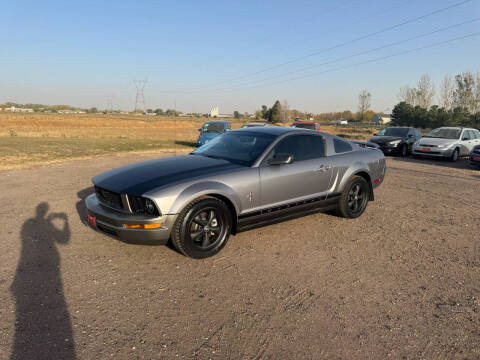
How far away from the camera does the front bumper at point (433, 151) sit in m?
13.5

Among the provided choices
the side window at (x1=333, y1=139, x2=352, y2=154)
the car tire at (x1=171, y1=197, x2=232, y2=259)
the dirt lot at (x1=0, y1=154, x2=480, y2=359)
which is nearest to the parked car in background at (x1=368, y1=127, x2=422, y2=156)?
the dirt lot at (x1=0, y1=154, x2=480, y2=359)

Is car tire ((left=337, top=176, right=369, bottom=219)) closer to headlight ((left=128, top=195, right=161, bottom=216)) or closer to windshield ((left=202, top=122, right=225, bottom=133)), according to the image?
headlight ((left=128, top=195, right=161, bottom=216))

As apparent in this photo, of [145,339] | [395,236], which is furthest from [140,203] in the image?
[395,236]

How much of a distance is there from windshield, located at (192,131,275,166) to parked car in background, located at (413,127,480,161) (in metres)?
12.2

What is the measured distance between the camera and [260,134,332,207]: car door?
4215 millimetres

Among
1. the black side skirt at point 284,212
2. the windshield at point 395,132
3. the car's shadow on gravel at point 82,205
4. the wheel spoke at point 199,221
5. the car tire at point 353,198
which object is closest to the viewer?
the wheel spoke at point 199,221

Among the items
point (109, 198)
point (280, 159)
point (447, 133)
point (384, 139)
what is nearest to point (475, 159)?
point (447, 133)

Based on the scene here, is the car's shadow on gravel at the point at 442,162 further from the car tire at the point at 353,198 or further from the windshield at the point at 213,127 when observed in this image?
the car tire at the point at 353,198

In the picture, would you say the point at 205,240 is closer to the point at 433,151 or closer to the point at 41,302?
the point at 41,302

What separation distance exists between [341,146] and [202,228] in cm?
297

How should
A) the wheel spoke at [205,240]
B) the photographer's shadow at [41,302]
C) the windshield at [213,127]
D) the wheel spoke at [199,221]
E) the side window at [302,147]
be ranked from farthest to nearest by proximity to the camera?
the windshield at [213,127]
the side window at [302,147]
the wheel spoke at [205,240]
the wheel spoke at [199,221]
the photographer's shadow at [41,302]

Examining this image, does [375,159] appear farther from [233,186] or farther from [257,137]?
[233,186]

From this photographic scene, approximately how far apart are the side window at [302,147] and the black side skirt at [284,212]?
0.68 m

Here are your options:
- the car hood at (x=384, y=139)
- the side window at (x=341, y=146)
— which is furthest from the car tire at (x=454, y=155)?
the side window at (x=341, y=146)
